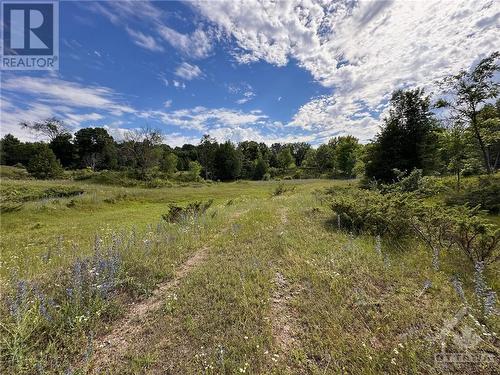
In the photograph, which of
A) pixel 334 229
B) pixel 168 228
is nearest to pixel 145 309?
pixel 168 228

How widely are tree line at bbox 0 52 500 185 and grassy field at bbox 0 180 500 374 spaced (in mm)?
14095

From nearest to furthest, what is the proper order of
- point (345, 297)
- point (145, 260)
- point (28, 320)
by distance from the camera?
point (28, 320) < point (345, 297) < point (145, 260)

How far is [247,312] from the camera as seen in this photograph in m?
3.57

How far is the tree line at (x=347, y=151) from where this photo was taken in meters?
16.2

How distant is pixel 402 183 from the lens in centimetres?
1259

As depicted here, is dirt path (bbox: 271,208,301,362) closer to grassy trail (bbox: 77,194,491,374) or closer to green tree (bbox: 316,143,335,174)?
grassy trail (bbox: 77,194,491,374)

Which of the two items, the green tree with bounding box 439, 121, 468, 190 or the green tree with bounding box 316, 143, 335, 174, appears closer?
the green tree with bounding box 439, 121, 468, 190

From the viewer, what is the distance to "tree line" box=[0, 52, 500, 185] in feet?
53.0

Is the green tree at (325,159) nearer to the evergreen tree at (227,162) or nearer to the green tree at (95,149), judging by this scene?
the evergreen tree at (227,162)

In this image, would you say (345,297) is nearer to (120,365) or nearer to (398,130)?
(120,365)

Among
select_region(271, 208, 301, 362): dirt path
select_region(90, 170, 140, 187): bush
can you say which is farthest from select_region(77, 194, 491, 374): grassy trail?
select_region(90, 170, 140, 187): bush

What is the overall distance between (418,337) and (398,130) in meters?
24.5

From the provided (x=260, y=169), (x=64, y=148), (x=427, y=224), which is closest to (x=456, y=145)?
(x=427, y=224)

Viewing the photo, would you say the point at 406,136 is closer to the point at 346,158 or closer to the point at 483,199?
the point at 483,199
